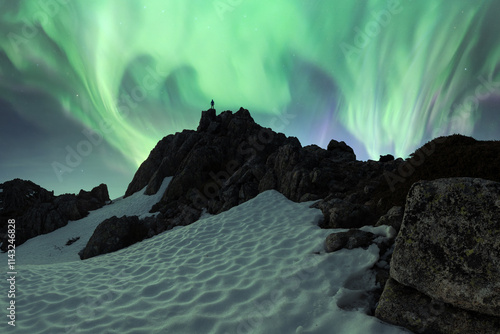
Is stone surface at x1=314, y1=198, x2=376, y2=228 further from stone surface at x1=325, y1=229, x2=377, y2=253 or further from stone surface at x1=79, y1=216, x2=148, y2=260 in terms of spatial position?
stone surface at x1=79, y1=216, x2=148, y2=260

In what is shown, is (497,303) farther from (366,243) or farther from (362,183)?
(362,183)

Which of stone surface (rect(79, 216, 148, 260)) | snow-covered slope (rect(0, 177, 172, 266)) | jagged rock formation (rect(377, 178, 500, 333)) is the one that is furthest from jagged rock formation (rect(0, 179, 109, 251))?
jagged rock formation (rect(377, 178, 500, 333))

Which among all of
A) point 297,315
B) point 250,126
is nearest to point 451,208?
point 297,315

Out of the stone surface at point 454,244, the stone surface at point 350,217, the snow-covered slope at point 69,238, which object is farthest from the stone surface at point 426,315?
the snow-covered slope at point 69,238

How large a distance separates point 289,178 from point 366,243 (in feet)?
24.8

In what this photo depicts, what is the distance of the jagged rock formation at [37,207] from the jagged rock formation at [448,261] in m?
29.6

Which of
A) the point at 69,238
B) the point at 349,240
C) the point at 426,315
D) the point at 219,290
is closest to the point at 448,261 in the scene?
the point at 426,315

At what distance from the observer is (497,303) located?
2594 mm

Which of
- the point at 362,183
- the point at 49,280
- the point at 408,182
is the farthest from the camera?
the point at 362,183

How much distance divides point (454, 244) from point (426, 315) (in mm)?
961

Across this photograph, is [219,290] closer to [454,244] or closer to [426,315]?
[426,315]

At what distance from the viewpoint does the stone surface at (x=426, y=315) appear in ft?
8.91

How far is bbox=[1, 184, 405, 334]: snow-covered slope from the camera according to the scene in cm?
350

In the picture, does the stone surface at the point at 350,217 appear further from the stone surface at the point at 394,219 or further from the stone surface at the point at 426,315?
the stone surface at the point at 426,315
